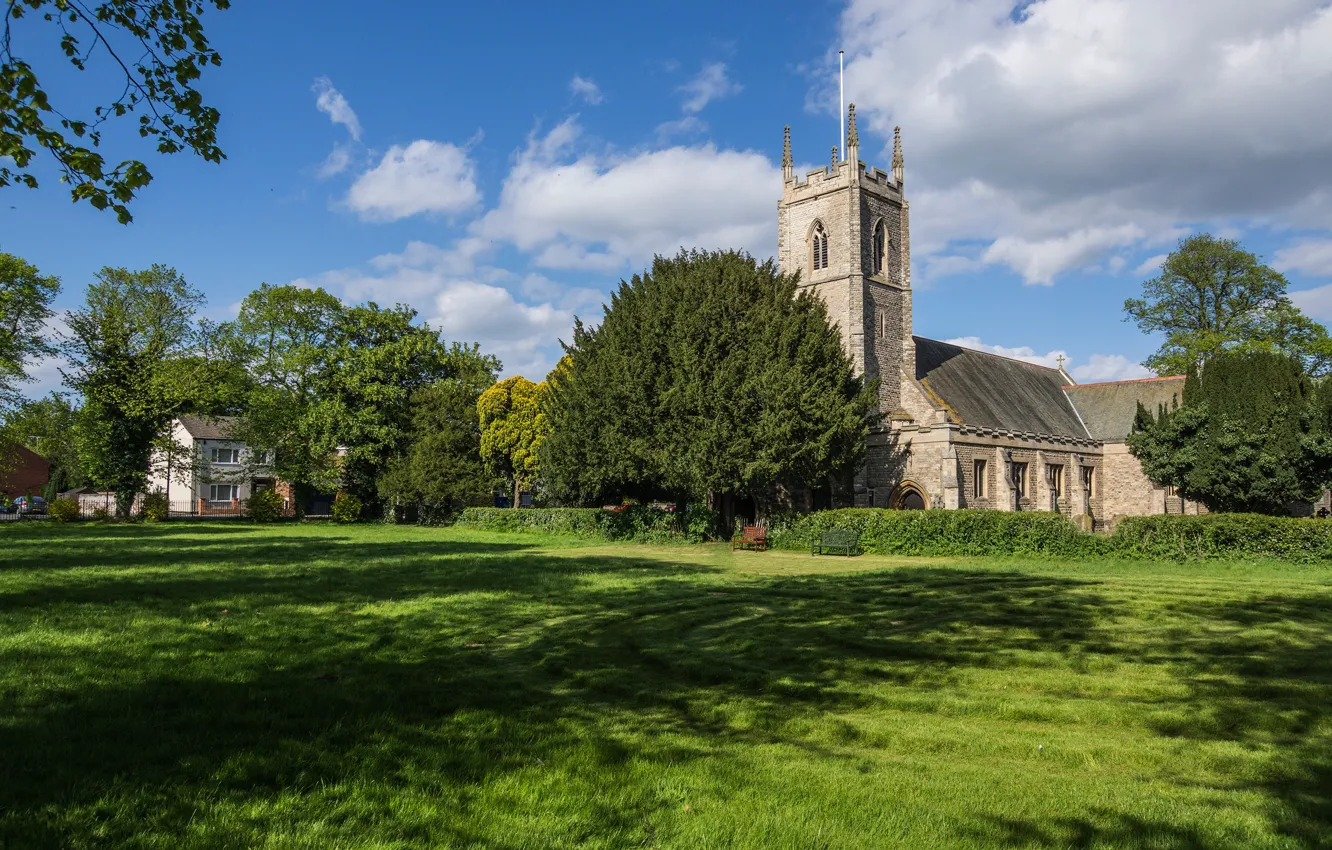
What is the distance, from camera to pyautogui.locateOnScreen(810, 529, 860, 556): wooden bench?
88.5ft

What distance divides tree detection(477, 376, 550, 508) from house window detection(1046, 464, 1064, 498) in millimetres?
29286

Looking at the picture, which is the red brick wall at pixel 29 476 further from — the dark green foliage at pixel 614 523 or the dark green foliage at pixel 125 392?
the dark green foliage at pixel 614 523

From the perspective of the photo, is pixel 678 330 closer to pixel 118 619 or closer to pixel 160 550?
pixel 160 550

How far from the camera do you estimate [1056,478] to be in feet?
152

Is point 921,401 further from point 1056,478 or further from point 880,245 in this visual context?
point 1056,478

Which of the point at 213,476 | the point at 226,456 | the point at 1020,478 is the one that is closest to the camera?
the point at 1020,478

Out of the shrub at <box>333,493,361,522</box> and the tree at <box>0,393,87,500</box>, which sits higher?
the tree at <box>0,393,87,500</box>

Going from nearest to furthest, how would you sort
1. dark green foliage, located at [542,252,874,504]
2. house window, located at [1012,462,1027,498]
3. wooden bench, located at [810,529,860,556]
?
wooden bench, located at [810,529,860,556] < dark green foliage, located at [542,252,874,504] < house window, located at [1012,462,1027,498]

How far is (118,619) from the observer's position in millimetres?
10000

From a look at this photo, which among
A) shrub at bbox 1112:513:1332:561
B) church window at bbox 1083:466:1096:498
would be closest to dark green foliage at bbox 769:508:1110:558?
shrub at bbox 1112:513:1332:561

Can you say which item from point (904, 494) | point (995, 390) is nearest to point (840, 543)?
point (904, 494)

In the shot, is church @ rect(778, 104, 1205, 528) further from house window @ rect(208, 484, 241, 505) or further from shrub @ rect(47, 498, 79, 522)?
house window @ rect(208, 484, 241, 505)

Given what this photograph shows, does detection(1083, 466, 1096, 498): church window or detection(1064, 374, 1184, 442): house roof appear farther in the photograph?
detection(1064, 374, 1184, 442): house roof

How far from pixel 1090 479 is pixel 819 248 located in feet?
72.7
